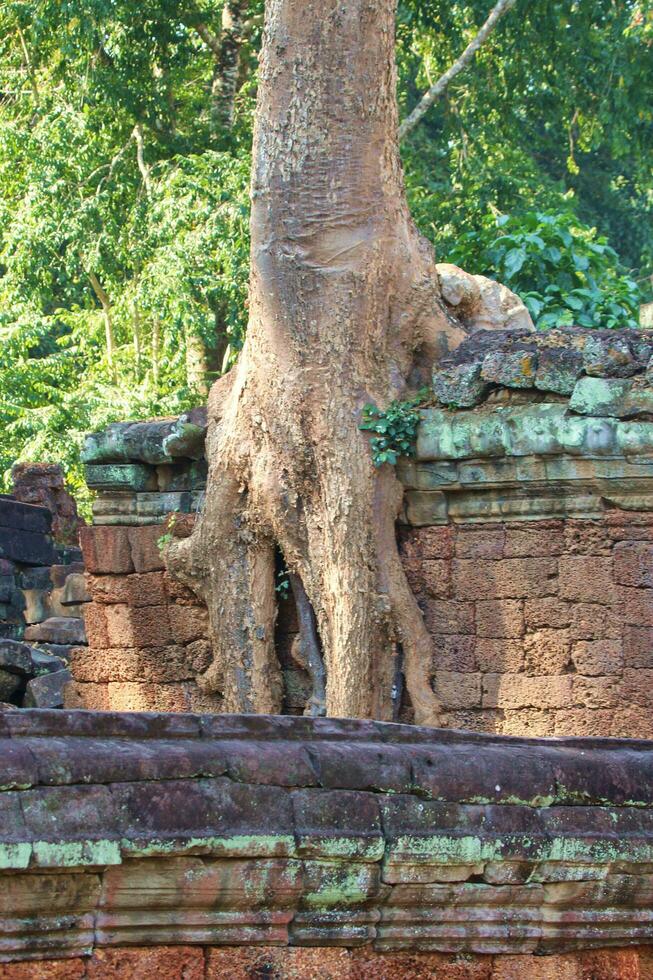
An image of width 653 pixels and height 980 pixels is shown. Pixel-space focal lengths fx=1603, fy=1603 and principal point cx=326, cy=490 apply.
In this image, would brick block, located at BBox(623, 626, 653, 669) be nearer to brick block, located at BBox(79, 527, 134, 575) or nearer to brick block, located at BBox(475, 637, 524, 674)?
brick block, located at BBox(475, 637, 524, 674)

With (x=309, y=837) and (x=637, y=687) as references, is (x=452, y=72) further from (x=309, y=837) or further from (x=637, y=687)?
(x=309, y=837)

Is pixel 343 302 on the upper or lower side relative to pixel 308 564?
upper

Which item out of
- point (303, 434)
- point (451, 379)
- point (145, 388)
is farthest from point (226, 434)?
point (145, 388)

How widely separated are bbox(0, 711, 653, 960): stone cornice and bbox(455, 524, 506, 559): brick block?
137 inches

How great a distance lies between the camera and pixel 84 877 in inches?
119

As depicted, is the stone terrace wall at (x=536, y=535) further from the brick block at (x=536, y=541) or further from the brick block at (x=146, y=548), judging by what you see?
the brick block at (x=146, y=548)

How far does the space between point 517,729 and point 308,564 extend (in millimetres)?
1230

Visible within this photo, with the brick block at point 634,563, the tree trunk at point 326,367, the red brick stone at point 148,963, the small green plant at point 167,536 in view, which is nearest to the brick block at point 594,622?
the brick block at point 634,563

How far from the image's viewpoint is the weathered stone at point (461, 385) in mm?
7160

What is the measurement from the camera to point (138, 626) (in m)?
8.20

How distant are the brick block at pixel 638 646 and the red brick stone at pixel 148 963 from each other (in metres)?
4.00

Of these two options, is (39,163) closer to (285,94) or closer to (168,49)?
(168,49)

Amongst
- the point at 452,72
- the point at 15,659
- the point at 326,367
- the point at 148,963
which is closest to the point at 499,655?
the point at 326,367

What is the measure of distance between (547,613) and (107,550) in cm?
242
